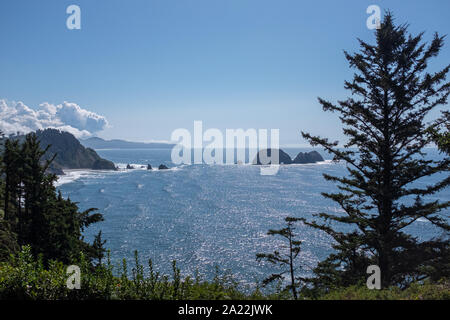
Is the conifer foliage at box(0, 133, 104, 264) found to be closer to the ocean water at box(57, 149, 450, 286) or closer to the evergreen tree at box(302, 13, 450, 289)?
the ocean water at box(57, 149, 450, 286)

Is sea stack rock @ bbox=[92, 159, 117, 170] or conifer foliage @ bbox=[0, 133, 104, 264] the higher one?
conifer foliage @ bbox=[0, 133, 104, 264]

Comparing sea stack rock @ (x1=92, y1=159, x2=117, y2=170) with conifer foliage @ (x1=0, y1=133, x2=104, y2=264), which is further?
sea stack rock @ (x1=92, y1=159, x2=117, y2=170)

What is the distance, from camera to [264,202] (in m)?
86.9

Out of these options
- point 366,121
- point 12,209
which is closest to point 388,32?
point 366,121

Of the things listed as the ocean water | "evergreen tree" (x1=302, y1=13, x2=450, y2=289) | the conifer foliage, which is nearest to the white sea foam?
the ocean water

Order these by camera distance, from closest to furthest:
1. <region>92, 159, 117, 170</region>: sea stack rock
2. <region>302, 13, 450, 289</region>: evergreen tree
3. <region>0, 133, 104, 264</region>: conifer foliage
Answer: <region>302, 13, 450, 289</region>: evergreen tree, <region>0, 133, 104, 264</region>: conifer foliage, <region>92, 159, 117, 170</region>: sea stack rock

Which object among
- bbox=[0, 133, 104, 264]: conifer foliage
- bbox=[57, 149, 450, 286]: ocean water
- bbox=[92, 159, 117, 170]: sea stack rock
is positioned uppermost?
bbox=[0, 133, 104, 264]: conifer foliage

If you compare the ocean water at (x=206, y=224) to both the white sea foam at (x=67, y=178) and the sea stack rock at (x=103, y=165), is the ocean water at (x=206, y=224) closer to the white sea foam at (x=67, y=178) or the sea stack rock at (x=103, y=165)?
the white sea foam at (x=67, y=178)

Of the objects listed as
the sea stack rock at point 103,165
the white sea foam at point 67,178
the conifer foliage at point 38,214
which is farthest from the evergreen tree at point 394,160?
the sea stack rock at point 103,165

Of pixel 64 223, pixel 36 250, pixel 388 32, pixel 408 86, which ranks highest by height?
pixel 388 32

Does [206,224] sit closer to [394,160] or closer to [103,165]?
[394,160]
